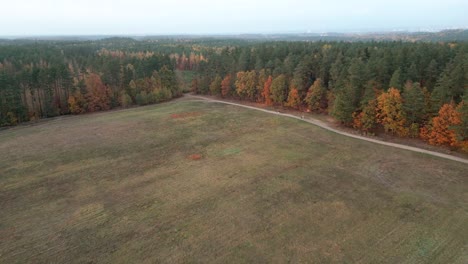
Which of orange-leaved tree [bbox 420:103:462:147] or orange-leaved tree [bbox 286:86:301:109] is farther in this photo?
orange-leaved tree [bbox 286:86:301:109]

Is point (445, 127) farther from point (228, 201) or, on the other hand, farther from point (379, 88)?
point (228, 201)

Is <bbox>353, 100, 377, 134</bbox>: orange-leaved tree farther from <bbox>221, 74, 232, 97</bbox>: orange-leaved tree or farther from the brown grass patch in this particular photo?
<bbox>221, 74, 232, 97</bbox>: orange-leaved tree

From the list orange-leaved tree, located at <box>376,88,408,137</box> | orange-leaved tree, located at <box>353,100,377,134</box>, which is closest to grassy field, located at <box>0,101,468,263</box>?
orange-leaved tree, located at <box>353,100,377,134</box>

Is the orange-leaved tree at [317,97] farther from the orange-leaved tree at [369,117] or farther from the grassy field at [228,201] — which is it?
the grassy field at [228,201]

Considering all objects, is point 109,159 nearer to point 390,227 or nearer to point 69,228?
point 69,228

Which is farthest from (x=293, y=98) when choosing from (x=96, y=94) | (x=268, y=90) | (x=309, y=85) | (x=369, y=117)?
(x=96, y=94)

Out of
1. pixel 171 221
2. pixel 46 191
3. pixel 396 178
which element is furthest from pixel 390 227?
pixel 46 191
